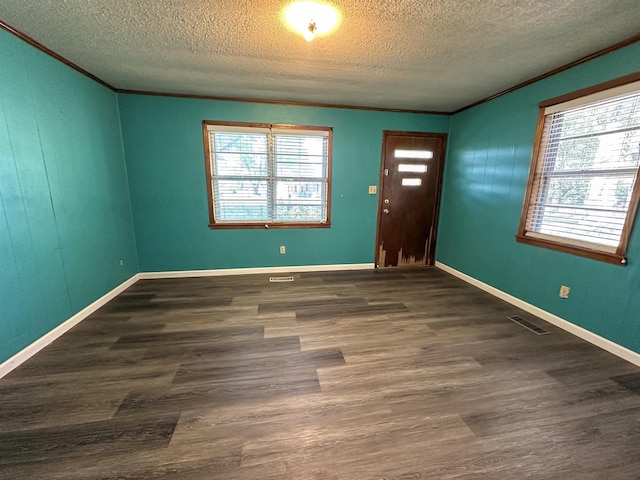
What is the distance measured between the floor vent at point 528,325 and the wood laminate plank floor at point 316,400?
89mm

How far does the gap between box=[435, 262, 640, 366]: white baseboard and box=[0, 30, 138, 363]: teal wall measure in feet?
15.1

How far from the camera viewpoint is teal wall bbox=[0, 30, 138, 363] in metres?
1.85

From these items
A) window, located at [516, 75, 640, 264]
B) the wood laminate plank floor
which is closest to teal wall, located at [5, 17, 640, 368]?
window, located at [516, 75, 640, 264]

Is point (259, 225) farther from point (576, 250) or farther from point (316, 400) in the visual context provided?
point (576, 250)

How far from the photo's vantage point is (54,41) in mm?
2037

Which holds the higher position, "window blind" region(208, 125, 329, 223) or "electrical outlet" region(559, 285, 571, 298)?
"window blind" region(208, 125, 329, 223)

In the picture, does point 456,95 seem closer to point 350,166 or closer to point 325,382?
point 350,166

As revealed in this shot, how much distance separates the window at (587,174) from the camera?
6.67ft

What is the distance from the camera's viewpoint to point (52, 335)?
216 cm

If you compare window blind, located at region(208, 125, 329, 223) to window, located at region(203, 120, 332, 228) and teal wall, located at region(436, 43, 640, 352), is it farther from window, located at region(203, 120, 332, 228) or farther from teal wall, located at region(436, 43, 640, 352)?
teal wall, located at region(436, 43, 640, 352)

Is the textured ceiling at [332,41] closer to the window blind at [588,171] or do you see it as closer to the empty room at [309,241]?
the empty room at [309,241]

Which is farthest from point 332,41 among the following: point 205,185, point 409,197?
point 409,197

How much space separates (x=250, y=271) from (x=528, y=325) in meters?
3.41

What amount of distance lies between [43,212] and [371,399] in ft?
9.65
